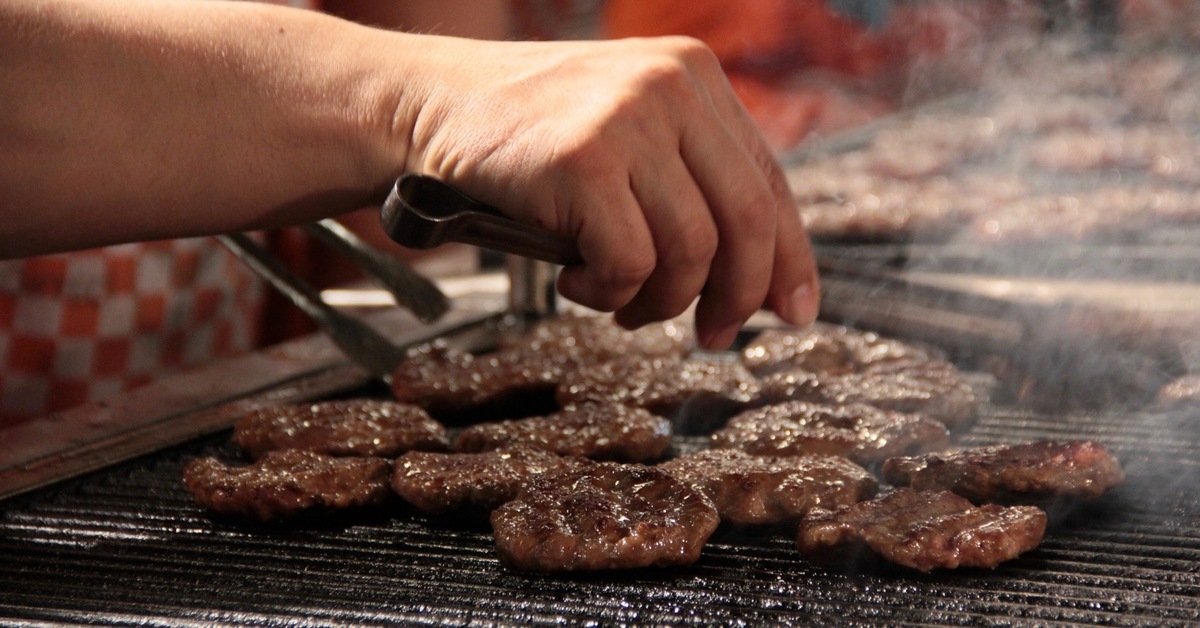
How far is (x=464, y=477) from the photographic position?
180cm

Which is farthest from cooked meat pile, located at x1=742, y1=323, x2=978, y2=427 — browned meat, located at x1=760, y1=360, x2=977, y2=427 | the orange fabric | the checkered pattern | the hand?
the orange fabric

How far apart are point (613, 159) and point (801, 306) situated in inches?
26.0

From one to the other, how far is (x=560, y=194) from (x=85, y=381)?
269 cm

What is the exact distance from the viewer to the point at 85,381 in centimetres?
380

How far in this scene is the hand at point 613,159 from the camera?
5.92ft

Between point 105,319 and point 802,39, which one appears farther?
point 802,39

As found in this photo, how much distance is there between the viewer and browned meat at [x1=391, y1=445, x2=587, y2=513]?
5.82ft

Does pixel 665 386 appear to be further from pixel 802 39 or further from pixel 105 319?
pixel 802 39

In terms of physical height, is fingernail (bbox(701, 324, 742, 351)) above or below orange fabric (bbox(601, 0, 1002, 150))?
above

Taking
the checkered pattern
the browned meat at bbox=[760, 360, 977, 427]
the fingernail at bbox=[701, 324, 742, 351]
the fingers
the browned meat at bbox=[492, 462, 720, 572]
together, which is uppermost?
the fingers

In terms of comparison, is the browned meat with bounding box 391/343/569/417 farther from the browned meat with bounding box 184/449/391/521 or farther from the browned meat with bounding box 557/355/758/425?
the browned meat with bounding box 184/449/391/521

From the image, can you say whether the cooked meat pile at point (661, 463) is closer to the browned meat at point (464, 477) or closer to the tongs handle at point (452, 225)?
the browned meat at point (464, 477)

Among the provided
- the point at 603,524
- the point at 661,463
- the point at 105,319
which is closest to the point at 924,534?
the point at 603,524

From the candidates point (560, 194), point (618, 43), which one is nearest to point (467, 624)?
point (560, 194)
